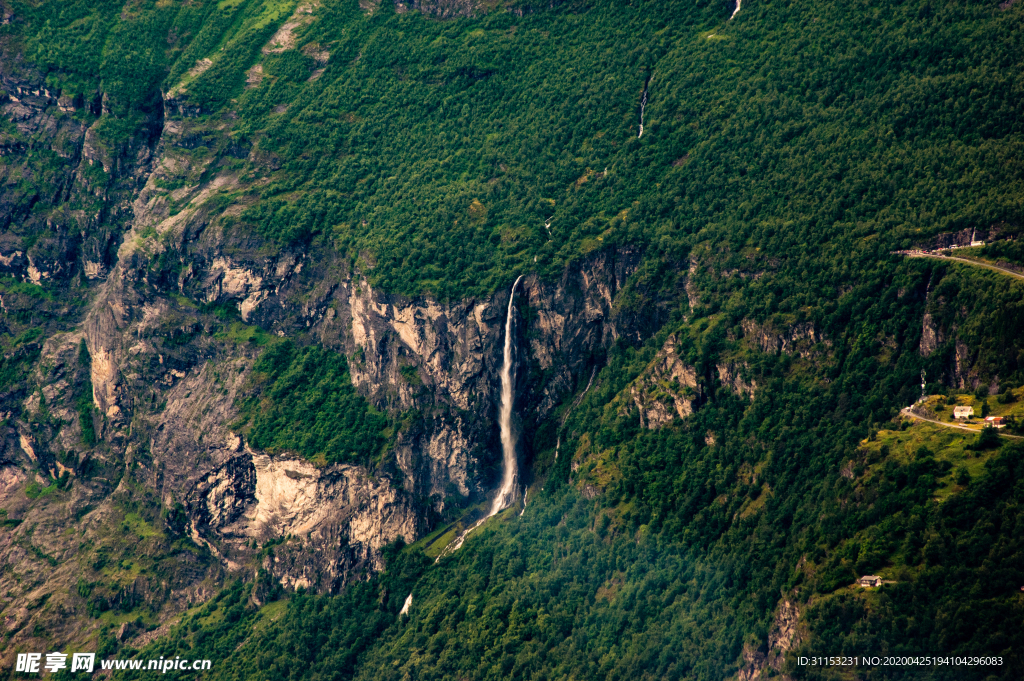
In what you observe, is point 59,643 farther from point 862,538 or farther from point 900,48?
point 900,48

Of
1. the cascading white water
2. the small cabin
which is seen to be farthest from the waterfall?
the small cabin

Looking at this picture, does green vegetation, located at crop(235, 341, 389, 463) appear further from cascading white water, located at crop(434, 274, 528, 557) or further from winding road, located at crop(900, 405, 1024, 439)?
winding road, located at crop(900, 405, 1024, 439)

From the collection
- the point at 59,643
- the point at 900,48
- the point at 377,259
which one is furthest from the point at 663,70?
the point at 59,643

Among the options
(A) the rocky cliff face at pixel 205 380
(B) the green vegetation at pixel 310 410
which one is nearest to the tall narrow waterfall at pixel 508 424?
(A) the rocky cliff face at pixel 205 380

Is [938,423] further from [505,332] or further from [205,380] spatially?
[205,380]

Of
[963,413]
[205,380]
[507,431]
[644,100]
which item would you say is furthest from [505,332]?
[963,413]

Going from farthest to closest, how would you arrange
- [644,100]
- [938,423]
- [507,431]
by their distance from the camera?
[644,100]
[507,431]
[938,423]

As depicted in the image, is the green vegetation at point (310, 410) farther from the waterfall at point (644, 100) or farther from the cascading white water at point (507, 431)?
the waterfall at point (644, 100)
